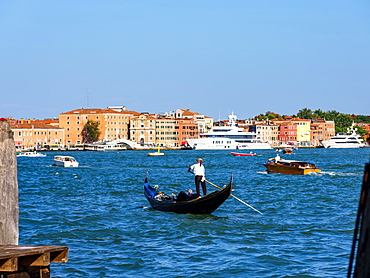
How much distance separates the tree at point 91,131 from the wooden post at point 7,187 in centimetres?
9961

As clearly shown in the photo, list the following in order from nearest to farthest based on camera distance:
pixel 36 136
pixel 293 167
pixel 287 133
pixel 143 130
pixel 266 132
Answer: pixel 293 167 < pixel 36 136 < pixel 143 130 < pixel 266 132 < pixel 287 133

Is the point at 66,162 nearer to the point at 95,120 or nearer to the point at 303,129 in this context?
the point at 95,120

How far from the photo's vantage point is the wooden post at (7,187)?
5070 millimetres

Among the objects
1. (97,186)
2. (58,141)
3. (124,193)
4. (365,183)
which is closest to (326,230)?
(365,183)

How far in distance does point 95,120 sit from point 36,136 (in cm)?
1126

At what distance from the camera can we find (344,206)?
15.9 metres

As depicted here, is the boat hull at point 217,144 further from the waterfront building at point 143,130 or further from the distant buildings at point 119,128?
the distant buildings at point 119,128

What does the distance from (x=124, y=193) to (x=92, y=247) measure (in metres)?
10.8

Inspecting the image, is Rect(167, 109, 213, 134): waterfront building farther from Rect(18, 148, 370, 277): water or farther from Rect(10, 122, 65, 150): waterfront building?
Rect(18, 148, 370, 277): water

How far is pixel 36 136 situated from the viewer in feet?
324

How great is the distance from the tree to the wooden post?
3922 inches

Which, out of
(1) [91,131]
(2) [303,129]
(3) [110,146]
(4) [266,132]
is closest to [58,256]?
(3) [110,146]

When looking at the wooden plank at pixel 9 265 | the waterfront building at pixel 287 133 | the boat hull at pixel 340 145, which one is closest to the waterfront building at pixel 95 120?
the waterfront building at pixel 287 133

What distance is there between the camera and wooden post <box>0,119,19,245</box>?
200 inches
